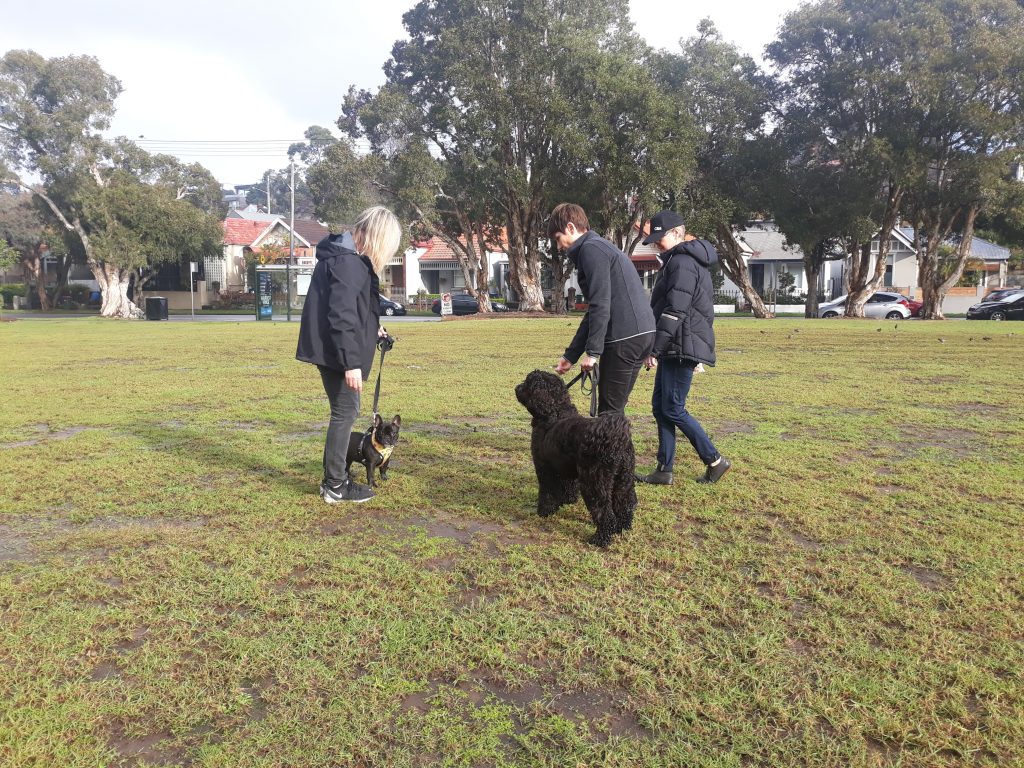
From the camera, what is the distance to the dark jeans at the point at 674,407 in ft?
16.1

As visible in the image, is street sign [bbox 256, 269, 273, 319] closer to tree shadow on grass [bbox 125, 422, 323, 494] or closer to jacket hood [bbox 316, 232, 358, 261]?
tree shadow on grass [bbox 125, 422, 323, 494]

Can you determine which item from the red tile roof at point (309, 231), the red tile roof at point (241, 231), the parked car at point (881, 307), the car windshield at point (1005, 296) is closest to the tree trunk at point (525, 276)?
the parked car at point (881, 307)

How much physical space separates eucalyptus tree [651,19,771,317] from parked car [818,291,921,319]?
7.21 m

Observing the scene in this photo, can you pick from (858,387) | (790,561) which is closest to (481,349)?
(858,387)

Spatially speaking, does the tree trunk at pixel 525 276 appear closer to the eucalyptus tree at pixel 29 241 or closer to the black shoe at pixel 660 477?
the black shoe at pixel 660 477

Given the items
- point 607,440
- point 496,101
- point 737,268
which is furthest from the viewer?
point 737,268

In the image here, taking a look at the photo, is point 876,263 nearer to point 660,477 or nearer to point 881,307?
point 881,307

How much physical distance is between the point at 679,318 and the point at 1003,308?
34.6 meters

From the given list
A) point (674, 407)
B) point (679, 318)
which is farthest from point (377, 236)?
point (674, 407)

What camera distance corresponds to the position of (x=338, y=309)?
13.9 feet

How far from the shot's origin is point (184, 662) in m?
2.72

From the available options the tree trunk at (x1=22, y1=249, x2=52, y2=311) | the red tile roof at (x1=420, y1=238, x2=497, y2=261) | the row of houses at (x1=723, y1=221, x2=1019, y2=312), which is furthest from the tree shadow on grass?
the tree trunk at (x1=22, y1=249, x2=52, y2=311)

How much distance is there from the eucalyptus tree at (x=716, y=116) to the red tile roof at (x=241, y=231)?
3490 cm

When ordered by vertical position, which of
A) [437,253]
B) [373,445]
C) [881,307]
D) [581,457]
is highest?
[437,253]
